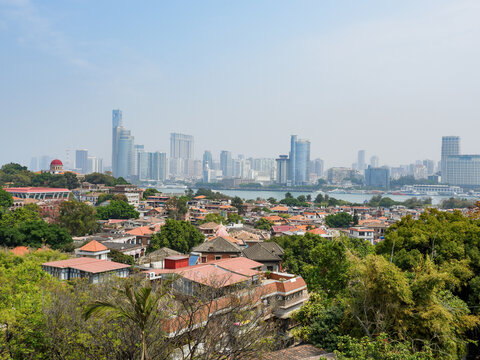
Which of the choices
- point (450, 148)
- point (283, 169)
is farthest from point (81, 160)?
point (450, 148)

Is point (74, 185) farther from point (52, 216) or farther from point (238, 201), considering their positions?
point (52, 216)

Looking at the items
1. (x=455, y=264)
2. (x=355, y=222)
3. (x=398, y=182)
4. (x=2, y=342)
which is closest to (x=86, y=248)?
(x=2, y=342)

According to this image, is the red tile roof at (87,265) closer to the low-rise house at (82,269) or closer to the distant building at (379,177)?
the low-rise house at (82,269)

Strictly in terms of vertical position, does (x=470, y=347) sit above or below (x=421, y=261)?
below

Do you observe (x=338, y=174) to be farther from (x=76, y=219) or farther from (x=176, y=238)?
(x=176, y=238)

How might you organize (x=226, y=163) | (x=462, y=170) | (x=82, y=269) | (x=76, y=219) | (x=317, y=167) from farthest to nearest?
(x=317, y=167) → (x=226, y=163) → (x=462, y=170) → (x=76, y=219) → (x=82, y=269)

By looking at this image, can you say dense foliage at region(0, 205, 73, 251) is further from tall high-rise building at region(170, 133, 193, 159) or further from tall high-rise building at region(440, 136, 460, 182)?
tall high-rise building at region(170, 133, 193, 159)

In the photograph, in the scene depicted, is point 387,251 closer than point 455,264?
No
